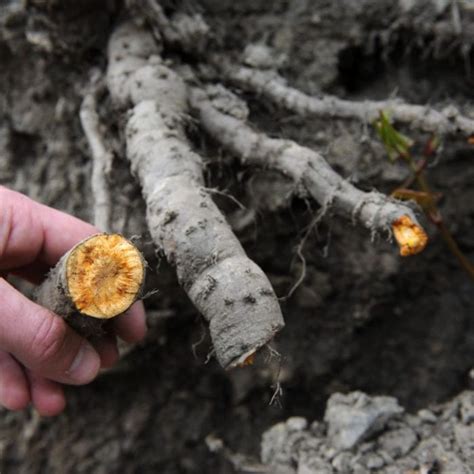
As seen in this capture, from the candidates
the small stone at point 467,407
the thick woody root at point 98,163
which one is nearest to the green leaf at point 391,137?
the small stone at point 467,407

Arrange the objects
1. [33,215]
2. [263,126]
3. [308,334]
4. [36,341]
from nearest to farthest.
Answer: [36,341]
[33,215]
[263,126]
[308,334]

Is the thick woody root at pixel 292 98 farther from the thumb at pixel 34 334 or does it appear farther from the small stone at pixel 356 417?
the thumb at pixel 34 334

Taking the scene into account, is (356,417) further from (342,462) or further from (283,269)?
(283,269)

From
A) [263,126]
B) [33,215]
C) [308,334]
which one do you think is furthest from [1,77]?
[308,334]

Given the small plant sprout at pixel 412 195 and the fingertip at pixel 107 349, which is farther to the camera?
the fingertip at pixel 107 349

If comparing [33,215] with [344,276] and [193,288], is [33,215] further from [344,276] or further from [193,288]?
[344,276]

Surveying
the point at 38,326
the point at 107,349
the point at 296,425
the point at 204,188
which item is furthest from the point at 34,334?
the point at 296,425
